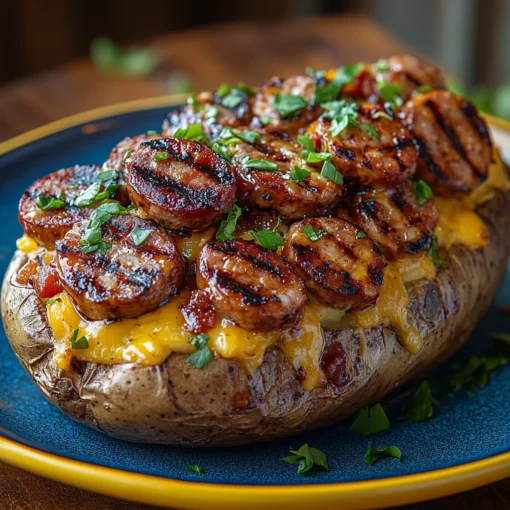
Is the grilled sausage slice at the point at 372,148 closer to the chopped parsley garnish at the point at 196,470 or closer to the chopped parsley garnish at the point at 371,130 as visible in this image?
the chopped parsley garnish at the point at 371,130

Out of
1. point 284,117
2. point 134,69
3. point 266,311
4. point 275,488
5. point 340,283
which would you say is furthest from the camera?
point 134,69

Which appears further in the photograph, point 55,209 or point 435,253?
point 435,253

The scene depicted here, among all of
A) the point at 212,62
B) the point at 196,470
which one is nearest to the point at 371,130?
the point at 196,470

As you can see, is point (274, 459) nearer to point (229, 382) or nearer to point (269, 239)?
point (229, 382)

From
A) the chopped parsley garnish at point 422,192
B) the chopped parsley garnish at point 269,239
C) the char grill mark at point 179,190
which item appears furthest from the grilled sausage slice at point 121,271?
the chopped parsley garnish at point 422,192

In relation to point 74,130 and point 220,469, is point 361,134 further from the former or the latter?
point 74,130

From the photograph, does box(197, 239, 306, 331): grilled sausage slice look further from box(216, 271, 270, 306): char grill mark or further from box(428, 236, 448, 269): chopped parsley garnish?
box(428, 236, 448, 269): chopped parsley garnish

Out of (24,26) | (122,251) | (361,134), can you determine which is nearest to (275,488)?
(122,251)
